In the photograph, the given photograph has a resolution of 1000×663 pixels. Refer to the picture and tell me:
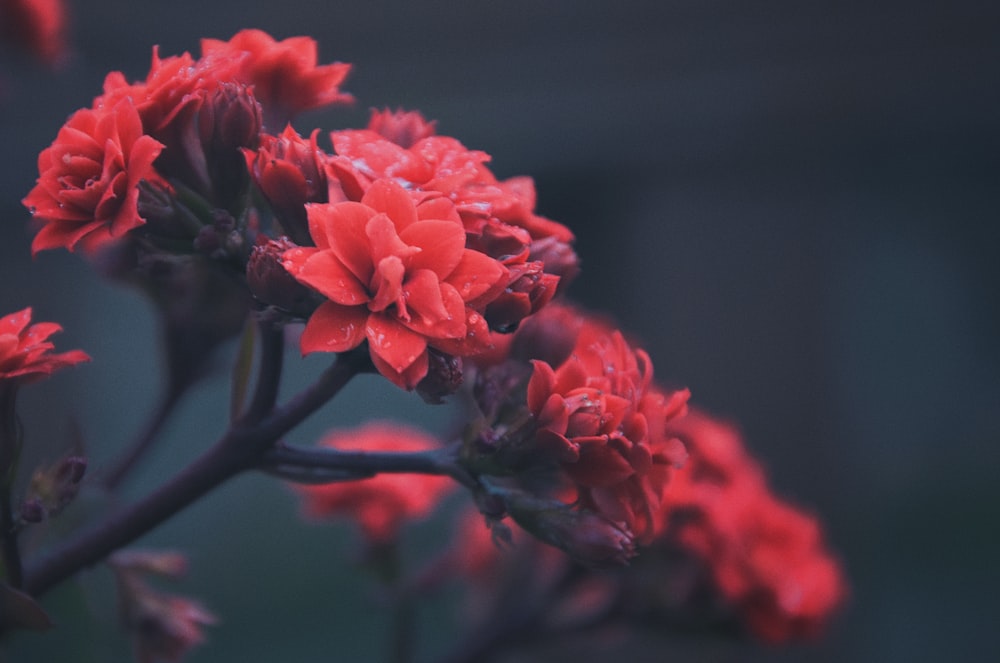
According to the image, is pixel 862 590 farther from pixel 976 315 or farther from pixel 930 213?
pixel 930 213

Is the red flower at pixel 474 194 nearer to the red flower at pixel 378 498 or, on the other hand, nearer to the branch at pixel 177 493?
the branch at pixel 177 493

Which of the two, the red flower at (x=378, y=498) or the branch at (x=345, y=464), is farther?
the red flower at (x=378, y=498)

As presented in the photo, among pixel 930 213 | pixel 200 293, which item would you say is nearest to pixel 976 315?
pixel 930 213

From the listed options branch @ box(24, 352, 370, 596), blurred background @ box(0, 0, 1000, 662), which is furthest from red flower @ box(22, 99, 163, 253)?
blurred background @ box(0, 0, 1000, 662)

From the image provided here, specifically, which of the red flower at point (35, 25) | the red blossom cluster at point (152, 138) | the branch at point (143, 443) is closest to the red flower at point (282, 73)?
the red blossom cluster at point (152, 138)

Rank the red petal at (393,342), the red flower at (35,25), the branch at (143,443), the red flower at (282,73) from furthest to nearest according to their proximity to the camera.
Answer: the red flower at (35,25) < the branch at (143,443) < the red flower at (282,73) < the red petal at (393,342)

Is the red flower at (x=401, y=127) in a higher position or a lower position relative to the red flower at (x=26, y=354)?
higher

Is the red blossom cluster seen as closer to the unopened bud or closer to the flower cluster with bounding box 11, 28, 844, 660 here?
the flower cluster with bounding box 11, 28, 844, 660

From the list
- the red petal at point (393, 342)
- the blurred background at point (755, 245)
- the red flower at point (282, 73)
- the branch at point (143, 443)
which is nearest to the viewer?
the red petal at point (393, 342)
